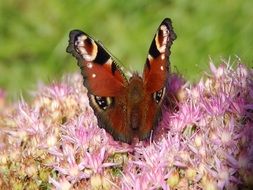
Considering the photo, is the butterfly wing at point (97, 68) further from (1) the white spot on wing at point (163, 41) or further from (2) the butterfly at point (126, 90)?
(1) the white spot on wing at point (163, 41)

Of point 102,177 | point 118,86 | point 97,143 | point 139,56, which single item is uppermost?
point 139,56

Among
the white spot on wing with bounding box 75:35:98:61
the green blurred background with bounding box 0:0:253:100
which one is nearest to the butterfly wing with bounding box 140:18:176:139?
the white spot on wing with bounding box 75:35:98:61

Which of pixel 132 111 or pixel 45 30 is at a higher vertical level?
pixel 45 30

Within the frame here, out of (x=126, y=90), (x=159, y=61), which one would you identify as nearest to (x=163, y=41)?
(x=159, y=61)

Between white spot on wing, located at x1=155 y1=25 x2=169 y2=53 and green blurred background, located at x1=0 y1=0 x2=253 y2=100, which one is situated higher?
green blurred background, located at x1=0 y1=0 x2=253 y2=100

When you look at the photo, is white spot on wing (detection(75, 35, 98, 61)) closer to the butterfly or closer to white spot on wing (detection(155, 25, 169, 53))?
the butterfly

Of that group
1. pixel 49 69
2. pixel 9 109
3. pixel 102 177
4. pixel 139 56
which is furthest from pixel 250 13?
pixel 102 177

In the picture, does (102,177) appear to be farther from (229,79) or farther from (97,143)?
(229,79)
